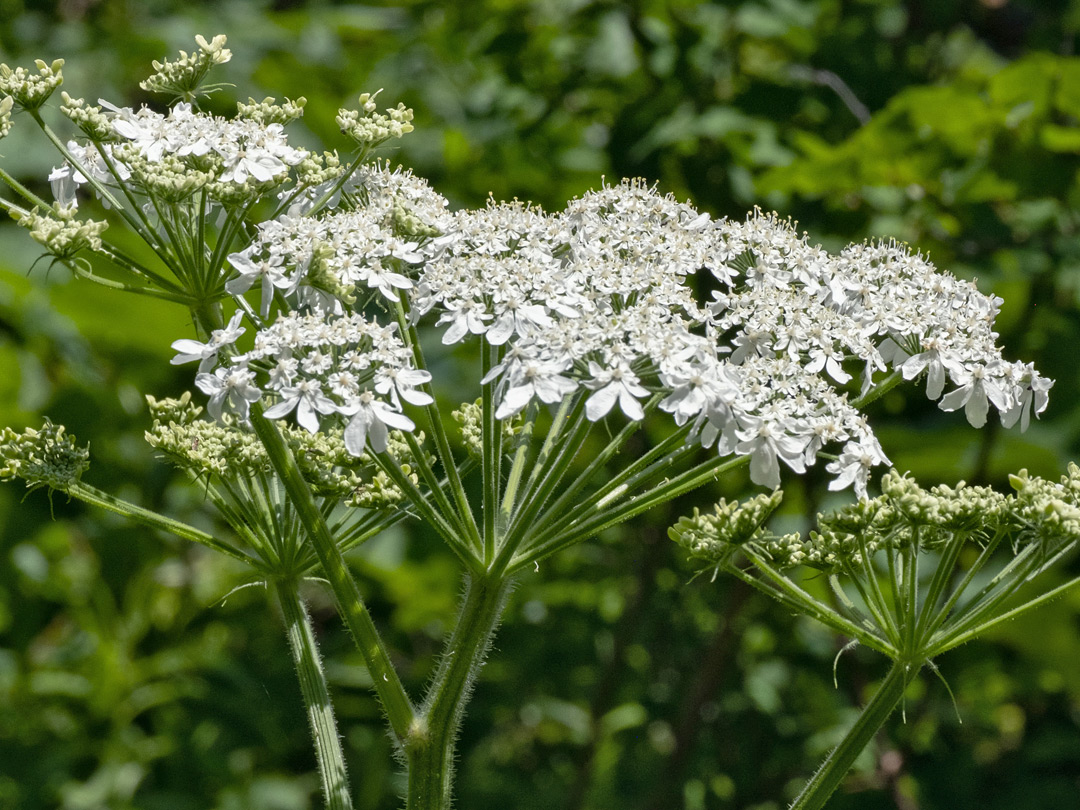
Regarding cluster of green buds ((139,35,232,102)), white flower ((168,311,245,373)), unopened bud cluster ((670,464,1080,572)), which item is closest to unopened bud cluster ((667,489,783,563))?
unopened bud cluster ((670,464,1080,572))

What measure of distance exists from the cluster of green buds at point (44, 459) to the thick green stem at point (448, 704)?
3.64ft

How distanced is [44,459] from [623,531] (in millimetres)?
4480

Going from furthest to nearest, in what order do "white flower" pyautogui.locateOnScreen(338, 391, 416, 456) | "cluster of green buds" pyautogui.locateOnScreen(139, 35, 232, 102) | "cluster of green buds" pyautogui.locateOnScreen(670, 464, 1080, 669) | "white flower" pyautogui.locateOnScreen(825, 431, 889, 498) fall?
"cluster of green buds" pyautogui.locateOnScreen(139, 35, 232, 102), "white flower" pyautogui.locateOnScreen(825, 431, 889, 498), "cluster of green buds" pyautogui.locateOnScreen(670, 464, 1080, 669), "white flower" pyautogui.locateOnScreen(338, 391, 416, 456)

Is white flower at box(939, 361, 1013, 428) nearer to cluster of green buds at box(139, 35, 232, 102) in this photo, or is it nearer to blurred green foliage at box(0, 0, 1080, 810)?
blurred green foliage at box(0, 0, 1080, 810)

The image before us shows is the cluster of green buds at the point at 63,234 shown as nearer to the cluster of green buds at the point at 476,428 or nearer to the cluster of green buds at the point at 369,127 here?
the cluster of green buds at the point at 369,127

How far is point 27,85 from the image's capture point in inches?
123

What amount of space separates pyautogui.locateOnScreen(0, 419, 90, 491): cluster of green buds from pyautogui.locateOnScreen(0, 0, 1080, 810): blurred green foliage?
2.25 meters

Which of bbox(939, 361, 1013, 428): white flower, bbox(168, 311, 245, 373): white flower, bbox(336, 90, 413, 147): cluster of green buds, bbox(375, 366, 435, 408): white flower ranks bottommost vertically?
bbox(375, 366, 435, 408): white flower

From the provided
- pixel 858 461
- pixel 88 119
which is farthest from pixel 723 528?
pixel 88 119

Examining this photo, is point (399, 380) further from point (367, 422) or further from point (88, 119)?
point (88, 119)

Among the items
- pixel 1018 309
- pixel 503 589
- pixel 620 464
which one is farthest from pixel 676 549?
pixel 503 589

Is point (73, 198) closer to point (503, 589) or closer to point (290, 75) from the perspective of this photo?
point (503, 589)

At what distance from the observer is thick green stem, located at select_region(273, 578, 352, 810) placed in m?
2.98

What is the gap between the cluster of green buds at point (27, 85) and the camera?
123 inches
